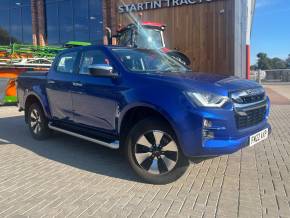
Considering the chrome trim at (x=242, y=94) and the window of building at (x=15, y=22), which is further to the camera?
the window of building at (x=15, y=22)

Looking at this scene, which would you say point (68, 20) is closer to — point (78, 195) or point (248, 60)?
point (248, 60)

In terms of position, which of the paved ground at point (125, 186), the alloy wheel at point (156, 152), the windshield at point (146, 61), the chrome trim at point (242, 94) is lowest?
the paved ground at point (125, 186)

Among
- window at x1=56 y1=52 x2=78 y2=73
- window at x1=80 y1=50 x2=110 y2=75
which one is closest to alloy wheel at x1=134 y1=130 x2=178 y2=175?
window at x1=80 y1=50 x2=110 y2=75

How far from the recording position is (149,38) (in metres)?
15.2

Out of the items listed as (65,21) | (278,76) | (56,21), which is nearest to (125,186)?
(65,21)

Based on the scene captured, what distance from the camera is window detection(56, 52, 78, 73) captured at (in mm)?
6280

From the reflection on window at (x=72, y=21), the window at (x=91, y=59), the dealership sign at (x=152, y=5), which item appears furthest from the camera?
the reflection on window at (x=72, y=21)

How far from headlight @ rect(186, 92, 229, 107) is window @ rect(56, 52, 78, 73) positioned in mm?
2650

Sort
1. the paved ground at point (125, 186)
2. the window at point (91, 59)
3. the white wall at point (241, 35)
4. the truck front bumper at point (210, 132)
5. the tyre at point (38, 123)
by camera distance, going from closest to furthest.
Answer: the paved ground at point (125, 186) < the truck front bumper at point (210, 132) < the window at point (91, 59) < the tyre at point (38, 123) < the white wall at point (241, 35)

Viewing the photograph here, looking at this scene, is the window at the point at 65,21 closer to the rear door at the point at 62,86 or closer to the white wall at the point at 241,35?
the white wall at the point at 241,35

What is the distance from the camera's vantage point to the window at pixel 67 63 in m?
6.28

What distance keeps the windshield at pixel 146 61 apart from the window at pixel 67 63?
1.02 meters

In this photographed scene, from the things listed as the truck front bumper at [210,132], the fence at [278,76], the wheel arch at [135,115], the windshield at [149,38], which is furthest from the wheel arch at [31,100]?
the fence at [278,76]

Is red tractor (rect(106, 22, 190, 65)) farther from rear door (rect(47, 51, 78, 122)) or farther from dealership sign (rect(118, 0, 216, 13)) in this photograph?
rear door (rect(47, 51, 78, 122))
